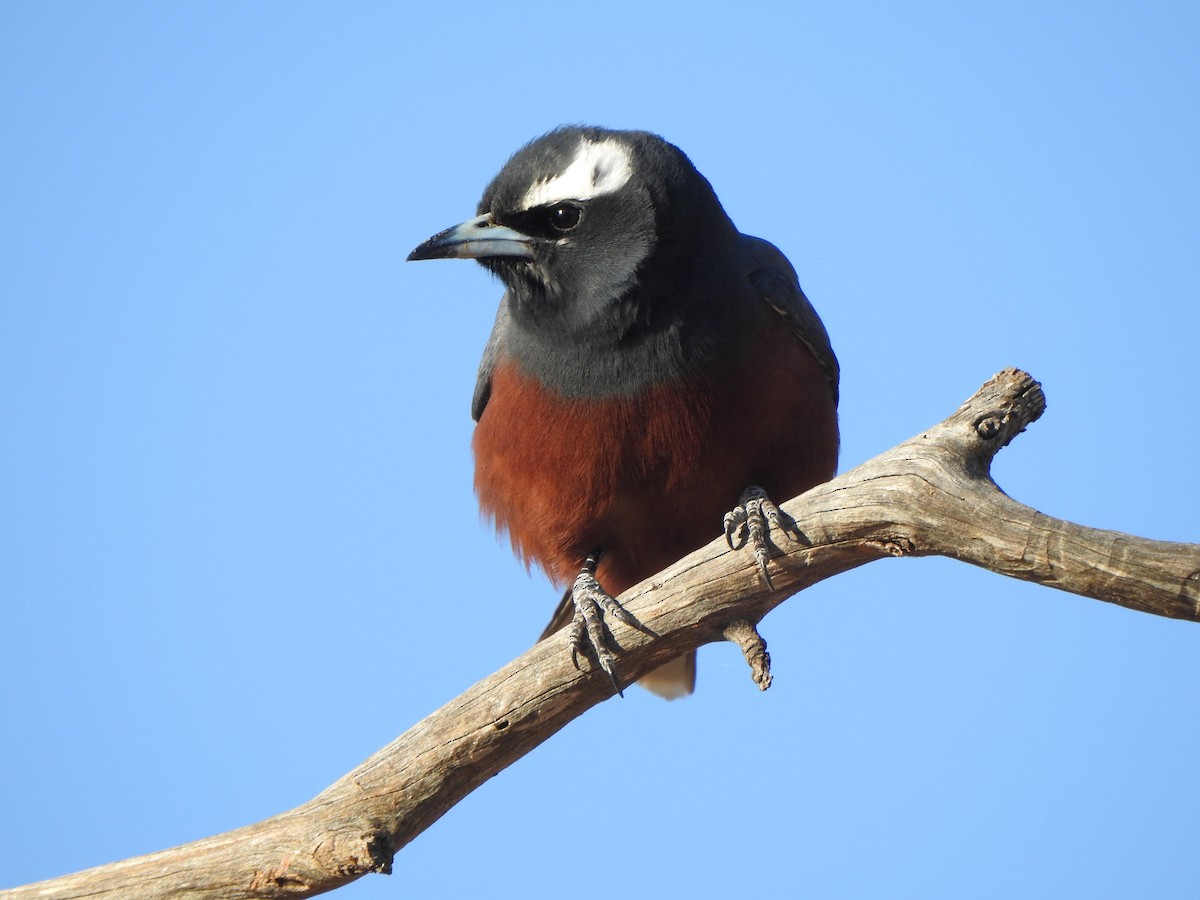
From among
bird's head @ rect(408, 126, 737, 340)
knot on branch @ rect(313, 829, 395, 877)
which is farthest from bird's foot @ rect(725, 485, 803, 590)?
knot on branch @ rect(313, 829, 395, 877)

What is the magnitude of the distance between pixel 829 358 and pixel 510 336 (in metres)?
1.70

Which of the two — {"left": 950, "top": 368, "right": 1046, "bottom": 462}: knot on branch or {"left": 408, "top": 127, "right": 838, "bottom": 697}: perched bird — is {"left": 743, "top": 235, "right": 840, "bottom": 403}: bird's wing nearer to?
{"left": 408, "top": 127, "right": 838, "bottom": 697}: perched bird

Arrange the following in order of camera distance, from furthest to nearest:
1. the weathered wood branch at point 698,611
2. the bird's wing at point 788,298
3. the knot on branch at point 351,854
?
the bird's wing at point 788,298 < the knot on branch at point 351,854 < the weathered wood branch at point 698,611

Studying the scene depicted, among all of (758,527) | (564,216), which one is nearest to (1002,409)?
(758,527)

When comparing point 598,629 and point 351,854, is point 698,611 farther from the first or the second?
point 351,854

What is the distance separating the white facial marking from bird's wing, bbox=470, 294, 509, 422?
74 cm

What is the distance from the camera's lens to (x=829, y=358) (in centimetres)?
670

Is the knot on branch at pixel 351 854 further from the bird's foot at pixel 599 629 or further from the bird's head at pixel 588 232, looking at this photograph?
the bird's head at pixel 588 232

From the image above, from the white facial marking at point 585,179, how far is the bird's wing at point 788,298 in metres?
0.94

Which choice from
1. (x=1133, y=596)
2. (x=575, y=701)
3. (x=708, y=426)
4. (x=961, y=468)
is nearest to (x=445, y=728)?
(x=575, y=701)

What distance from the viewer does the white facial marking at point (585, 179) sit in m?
5.78

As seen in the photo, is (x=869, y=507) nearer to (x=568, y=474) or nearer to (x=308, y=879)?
(x=568, y=474)

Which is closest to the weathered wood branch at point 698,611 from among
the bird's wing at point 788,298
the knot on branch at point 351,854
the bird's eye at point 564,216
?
the knot on branch at point 351,854

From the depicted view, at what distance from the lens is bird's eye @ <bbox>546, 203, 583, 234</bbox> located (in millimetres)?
5840
